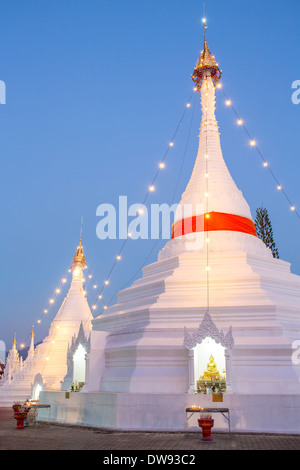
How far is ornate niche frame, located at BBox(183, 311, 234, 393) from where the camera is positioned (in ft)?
46.3

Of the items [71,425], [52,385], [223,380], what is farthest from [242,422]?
[52,385]

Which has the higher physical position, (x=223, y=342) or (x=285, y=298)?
(x=285, y=298)

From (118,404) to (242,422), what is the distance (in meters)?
3.77

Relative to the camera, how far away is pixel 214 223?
20.7 meters

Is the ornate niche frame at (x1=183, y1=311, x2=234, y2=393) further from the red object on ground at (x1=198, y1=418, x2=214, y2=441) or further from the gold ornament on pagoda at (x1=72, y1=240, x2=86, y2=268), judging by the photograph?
the gold ornament on pagoda at (x1=72, y1=240, x2=86, y2=268)

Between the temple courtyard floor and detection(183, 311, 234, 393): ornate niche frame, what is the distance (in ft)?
6.44

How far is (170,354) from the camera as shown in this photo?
15.2 metres

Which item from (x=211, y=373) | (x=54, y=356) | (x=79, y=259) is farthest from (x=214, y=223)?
(x=79, y=259)

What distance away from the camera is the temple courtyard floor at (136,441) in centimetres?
1035

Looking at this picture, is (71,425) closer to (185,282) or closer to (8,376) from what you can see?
(185,282)

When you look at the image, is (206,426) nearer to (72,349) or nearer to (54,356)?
(72,349)

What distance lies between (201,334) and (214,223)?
753 cm

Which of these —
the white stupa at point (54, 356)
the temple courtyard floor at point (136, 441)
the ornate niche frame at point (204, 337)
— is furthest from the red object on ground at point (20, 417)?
the white stupa at point (54, 356)

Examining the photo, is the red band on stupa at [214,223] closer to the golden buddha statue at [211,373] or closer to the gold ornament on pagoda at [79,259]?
the golden buddha statue at [211,373]
